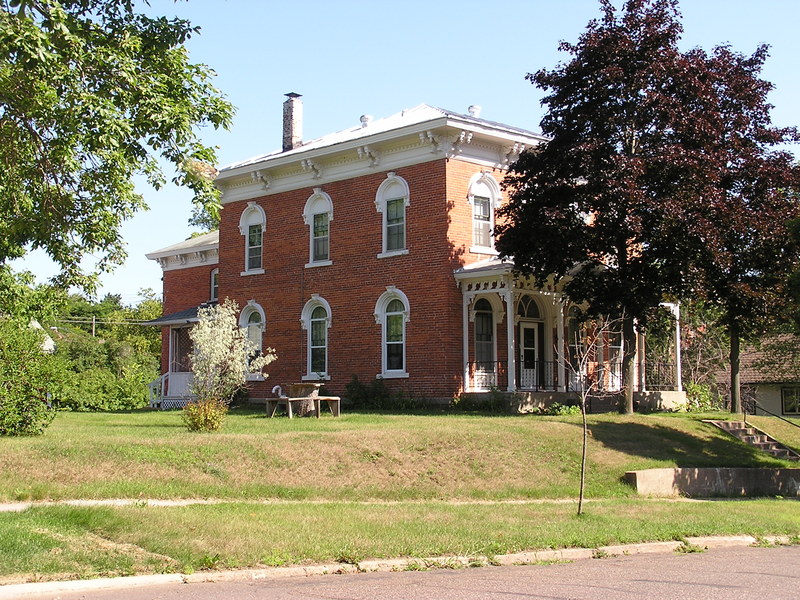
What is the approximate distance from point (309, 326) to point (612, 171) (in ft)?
40.8

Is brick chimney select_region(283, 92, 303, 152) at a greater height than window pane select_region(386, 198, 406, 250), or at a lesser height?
greater

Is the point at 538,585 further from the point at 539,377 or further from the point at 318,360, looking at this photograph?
the point at 318,360

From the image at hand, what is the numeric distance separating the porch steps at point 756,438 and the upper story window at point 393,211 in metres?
9.96

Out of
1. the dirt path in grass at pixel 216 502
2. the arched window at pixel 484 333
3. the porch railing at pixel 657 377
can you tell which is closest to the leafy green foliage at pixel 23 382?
the dirt path in grass at pixel 216 502

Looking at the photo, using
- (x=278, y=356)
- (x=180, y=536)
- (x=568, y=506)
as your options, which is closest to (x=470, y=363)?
(x=278, y=356)

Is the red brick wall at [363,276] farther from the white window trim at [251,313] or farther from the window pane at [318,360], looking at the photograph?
the window pane at [318,360]

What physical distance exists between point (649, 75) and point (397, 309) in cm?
1003

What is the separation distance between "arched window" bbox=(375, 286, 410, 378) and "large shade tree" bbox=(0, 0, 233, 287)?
1149 cm

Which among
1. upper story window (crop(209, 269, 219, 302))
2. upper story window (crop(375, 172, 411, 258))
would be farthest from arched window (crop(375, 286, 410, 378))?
upper story window (crop(209, 269, 219, 302))

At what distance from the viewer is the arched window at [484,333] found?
2797 centimetres

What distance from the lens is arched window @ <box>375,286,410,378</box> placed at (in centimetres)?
2819

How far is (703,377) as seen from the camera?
41.6 meters

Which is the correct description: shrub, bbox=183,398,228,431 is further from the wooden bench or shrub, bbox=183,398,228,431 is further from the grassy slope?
the wooden bench

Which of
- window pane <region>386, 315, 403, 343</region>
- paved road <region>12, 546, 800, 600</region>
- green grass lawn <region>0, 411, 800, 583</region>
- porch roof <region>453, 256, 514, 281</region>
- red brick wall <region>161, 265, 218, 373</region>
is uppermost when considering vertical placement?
red brick wall <region>161, 265, 218, 373</region>
